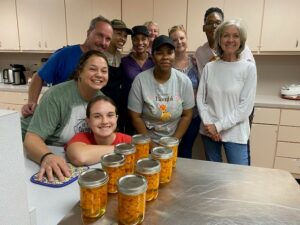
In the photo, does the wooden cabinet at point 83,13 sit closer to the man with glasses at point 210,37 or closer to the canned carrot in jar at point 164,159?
the man with glasses at point 210,37

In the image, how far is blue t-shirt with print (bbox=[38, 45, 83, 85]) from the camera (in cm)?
180

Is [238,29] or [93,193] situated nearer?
[93,193]

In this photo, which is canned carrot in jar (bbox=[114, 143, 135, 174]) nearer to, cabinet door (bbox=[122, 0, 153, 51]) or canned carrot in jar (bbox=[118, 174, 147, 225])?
canned carrot in jar (bbox=[118, 174, 147, 225])

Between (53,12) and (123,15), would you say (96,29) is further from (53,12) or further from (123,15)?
(53,12)

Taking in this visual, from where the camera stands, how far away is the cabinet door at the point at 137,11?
10.1 ft

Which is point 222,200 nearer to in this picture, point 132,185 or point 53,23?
point 132,185

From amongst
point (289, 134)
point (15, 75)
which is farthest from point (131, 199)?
point (15, 75)

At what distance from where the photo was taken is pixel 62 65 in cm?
182

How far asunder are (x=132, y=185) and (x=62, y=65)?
1.36m

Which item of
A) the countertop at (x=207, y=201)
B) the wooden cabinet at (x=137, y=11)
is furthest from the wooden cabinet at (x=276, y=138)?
the countertop at (x=207, y=201)

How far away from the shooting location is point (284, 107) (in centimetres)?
262

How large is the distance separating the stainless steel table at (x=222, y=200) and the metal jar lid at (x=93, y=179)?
0.12 meters

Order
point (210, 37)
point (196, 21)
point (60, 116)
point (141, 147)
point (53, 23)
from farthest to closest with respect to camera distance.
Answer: point (53, 23), point (196, 21), point (210, 37), point (60, 116), point (141, 147)

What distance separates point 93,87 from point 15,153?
85cm
